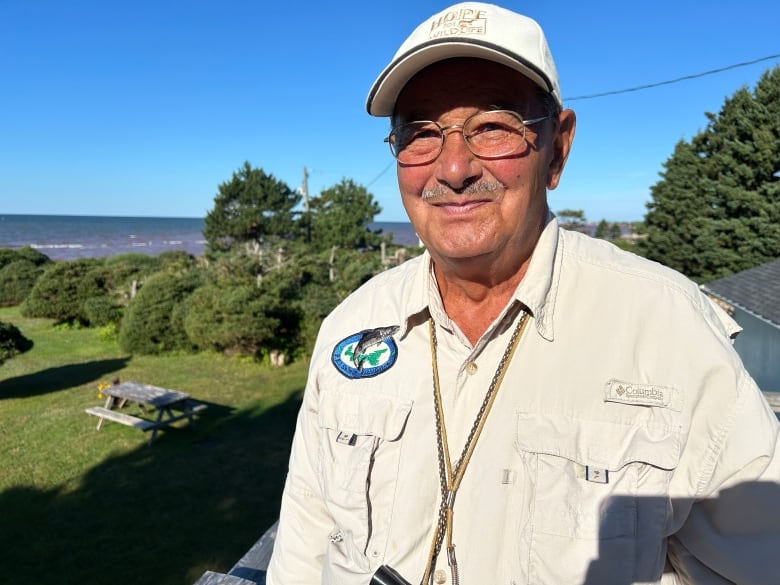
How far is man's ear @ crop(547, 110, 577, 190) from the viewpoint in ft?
5.68

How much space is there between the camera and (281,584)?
1905 mm

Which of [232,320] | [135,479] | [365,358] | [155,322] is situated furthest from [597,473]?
[155,322]

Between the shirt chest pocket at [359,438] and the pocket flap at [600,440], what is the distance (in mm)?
393

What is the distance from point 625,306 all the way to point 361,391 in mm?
857

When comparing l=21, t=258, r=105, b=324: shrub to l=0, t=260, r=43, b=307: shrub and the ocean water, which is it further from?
the ocean water

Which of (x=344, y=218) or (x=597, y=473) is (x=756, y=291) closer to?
(x=597, y=473)

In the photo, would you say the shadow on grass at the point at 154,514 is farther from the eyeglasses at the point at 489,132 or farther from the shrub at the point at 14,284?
the shrub at the point at 14,284

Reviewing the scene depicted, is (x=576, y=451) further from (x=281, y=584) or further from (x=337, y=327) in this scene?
(x=281, y=584)

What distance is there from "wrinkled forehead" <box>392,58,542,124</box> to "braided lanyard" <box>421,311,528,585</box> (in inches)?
25.5

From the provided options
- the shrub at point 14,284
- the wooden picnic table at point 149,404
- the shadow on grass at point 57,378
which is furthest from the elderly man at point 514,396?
the shrub at point 14,284

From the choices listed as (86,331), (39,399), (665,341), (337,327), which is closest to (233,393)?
(39,399)

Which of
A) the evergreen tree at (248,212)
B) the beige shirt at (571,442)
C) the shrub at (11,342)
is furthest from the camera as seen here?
the evergreen tree at (248,212)

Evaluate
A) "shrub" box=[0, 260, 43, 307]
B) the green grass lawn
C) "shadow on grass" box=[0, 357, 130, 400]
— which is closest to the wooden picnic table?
the green grass lawn

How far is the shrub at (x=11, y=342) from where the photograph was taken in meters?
14.9
